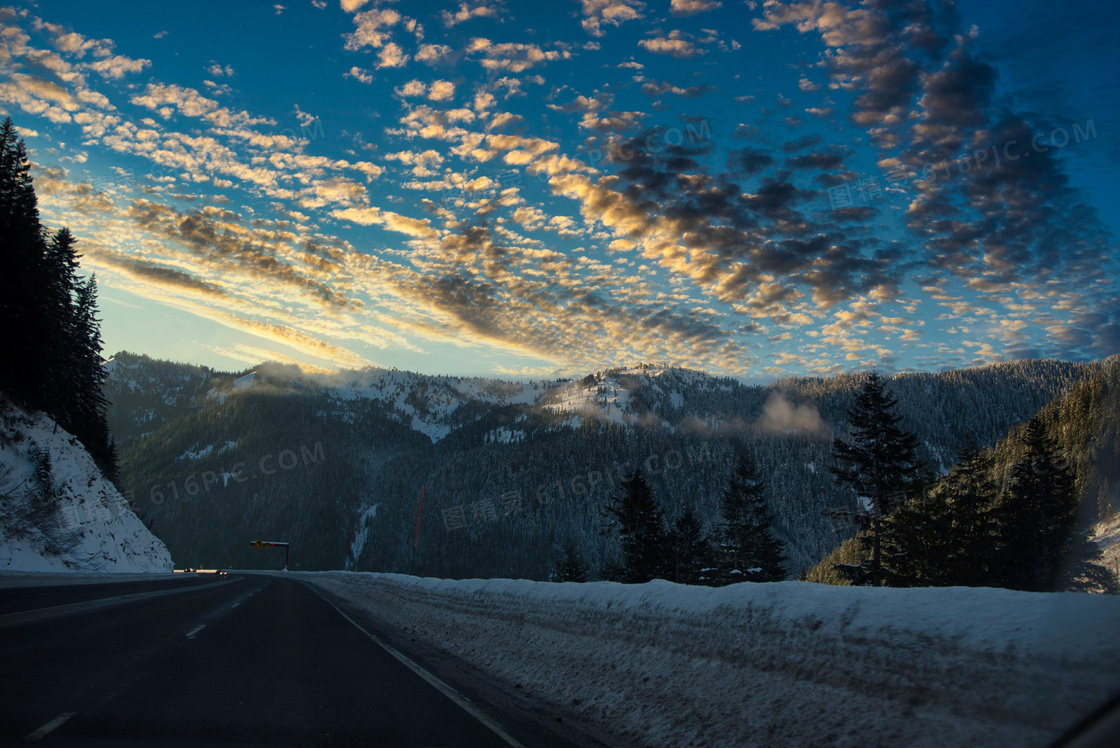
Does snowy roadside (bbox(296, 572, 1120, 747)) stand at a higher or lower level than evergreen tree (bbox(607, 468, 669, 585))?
higher

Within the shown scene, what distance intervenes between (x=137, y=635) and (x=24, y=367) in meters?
37.7

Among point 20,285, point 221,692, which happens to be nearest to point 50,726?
point 221,692

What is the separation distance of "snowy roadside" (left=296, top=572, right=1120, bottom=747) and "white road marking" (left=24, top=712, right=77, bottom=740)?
5.22m

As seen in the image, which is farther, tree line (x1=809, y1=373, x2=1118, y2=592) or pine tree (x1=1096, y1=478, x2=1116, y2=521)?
pine tree (x1=1096, y1=478, x2=1116, y2=521)

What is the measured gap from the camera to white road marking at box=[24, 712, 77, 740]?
15.5 ft

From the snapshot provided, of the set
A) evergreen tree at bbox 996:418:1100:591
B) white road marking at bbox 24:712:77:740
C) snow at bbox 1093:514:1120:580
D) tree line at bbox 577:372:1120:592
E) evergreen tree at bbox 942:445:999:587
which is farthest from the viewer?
snow at bbox 1093:514:1120:580

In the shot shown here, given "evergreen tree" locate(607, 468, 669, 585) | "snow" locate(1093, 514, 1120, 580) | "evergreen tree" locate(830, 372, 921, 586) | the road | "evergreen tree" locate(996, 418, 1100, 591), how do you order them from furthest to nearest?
1. "evergreen tree" locate(607, 468, 669, 585)
2. "snow" locate(1093, 514, 1120, 580)
3. "evergreen tree" locate(996, 418, 1100, 591)
4. "evergreen tree" locate(830, 372, 921, 586)
5. the road

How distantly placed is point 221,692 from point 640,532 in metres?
38.9

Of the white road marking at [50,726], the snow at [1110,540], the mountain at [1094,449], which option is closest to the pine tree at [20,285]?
the white road marking at [50,726]

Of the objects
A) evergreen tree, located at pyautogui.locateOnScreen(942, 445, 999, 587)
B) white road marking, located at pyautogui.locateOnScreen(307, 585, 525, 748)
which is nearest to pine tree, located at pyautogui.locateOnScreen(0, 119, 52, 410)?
white road marking, located at pyautogui.locateOnScreen(307, 585, 525, 748)

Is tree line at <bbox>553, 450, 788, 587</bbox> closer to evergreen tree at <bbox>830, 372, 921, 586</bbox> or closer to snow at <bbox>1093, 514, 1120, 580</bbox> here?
evergreen tree at <bbox>830, 372, 921, 586</bbox>

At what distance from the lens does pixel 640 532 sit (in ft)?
143

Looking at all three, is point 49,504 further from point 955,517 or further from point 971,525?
point 971,525

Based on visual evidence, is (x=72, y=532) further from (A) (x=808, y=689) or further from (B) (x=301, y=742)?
(A) (x=808, y=689)
